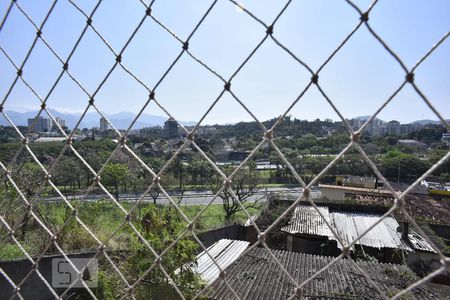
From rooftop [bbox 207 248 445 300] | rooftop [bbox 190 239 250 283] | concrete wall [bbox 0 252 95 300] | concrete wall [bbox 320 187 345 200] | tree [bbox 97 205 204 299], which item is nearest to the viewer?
tree [bbox 97 205 204 299]

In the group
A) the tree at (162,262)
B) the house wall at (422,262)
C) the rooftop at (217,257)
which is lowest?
the house wall at (422,262)

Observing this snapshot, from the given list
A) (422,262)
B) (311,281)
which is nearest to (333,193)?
(422,262)

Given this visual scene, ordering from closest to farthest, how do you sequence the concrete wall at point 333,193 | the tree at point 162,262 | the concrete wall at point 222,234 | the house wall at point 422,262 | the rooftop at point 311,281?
1. the tree at point 162,262
2. the rooftop at point 311,281
3. the house wall at point 422,262
4. the concrete wall at point 222,234
5. the concrete wall at point 333,193

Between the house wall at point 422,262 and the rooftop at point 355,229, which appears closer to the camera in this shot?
the house wall at point 422,262

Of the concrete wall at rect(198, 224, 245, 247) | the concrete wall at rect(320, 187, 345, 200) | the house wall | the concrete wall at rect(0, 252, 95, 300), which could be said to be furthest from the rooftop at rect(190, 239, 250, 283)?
the concrete wall at rect(320, 187, 345, 200)

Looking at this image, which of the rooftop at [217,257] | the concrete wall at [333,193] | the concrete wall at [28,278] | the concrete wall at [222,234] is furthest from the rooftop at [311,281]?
the concrete wall at [333,193]

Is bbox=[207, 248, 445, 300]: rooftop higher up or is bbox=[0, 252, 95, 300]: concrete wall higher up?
bbox=[207, 248, 445, 300]: rooftop

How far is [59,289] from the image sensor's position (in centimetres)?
414

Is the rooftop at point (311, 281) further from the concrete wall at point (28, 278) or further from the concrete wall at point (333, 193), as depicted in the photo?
the concrete wall at point (333, 193)

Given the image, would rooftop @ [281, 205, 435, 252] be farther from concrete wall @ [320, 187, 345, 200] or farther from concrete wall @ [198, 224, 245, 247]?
concrete wall @ [320, 187, 345, 200]

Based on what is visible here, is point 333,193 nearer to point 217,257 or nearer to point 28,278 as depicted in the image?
point 217,257

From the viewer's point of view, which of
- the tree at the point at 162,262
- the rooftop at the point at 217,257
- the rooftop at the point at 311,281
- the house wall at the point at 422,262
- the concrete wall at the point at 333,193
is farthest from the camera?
the concrete wall at the point at 333,193

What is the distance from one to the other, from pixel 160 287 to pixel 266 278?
1348mm

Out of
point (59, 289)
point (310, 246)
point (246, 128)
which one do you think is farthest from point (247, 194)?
point (246, 128)
